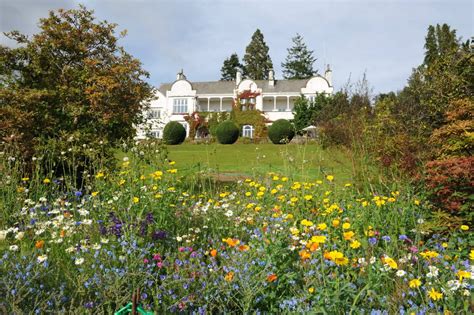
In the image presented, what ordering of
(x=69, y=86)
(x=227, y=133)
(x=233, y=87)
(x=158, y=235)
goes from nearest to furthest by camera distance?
1. (x=158, y=235)
2. (x=69, y=86)
3. (x=227, y=133)
4. (x=233, y=87)

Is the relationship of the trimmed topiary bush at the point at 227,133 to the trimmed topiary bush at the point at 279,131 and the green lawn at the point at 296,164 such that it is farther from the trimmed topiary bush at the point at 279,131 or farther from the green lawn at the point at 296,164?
the green lawn at the point at 296,164

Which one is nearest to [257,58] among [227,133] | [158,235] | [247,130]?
[247,130]

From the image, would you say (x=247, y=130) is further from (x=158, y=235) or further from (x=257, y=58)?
(x=158, y=235)

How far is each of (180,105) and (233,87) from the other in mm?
6736

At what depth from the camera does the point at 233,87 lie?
→ 4509 cm

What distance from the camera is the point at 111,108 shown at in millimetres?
6238

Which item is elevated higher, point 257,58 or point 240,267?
point 257,58

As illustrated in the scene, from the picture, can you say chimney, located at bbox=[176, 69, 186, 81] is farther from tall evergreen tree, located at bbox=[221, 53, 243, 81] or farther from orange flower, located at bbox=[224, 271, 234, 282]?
orange flower, located at bbox=[224, 271, 234, 282]

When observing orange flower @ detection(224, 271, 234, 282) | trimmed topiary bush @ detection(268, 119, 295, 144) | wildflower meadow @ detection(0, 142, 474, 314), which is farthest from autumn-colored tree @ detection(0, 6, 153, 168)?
trimmed topiary bush @ detection(268, 119, 295, 144)

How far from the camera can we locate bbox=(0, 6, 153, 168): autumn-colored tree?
571 centimetres

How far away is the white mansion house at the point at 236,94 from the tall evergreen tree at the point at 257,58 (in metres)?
8.49

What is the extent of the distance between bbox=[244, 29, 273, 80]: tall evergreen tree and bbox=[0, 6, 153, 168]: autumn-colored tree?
47.3 m

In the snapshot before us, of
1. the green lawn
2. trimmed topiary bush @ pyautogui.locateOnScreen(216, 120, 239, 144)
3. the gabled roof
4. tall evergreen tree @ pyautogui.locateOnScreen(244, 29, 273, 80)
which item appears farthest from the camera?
tall evergreen tree @ pyautogui.locateOnScreen(244, 29, 273, 80)

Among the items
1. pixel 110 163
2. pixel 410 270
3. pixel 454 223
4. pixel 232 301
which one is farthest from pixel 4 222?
pixel 454 223
